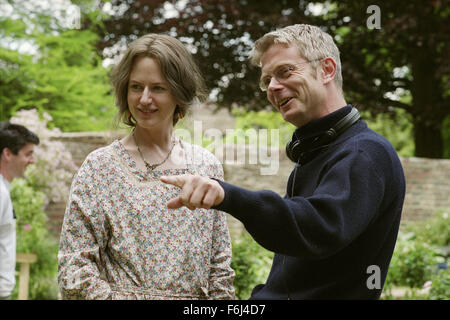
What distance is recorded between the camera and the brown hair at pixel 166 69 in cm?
200

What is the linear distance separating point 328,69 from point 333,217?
57 centimetres

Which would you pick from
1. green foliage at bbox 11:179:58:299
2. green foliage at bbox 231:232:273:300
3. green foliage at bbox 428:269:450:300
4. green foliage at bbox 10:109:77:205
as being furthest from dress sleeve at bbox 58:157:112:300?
green foliage at bbox 10:109:77:205

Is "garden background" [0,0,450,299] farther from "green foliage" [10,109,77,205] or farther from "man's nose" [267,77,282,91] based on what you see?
"man's nose" [267,77,282,91]

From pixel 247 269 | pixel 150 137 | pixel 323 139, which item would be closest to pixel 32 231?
pixel 247 269

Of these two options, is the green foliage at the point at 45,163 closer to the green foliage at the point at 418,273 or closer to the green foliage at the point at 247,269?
the green foliage at the point at 247,269

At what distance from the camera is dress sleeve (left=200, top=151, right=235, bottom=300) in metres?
2.03

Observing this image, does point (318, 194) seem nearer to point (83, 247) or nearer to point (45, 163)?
point (83, 247)

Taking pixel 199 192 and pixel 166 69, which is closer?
pixel 199 192

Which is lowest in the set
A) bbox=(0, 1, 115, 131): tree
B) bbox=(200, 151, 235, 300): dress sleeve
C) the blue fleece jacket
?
bbox=(200, 151, 235, 300): dress sleeve

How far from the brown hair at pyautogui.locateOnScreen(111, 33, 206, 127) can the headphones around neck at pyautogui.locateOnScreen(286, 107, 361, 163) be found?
1.94 feet

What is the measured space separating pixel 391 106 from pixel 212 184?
9069mm

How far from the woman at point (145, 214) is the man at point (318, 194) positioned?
338 millimetres

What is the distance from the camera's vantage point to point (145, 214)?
1924mm

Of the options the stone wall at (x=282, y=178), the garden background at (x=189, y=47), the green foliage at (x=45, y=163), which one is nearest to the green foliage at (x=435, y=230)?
the garden background at (x=189, y=47)
